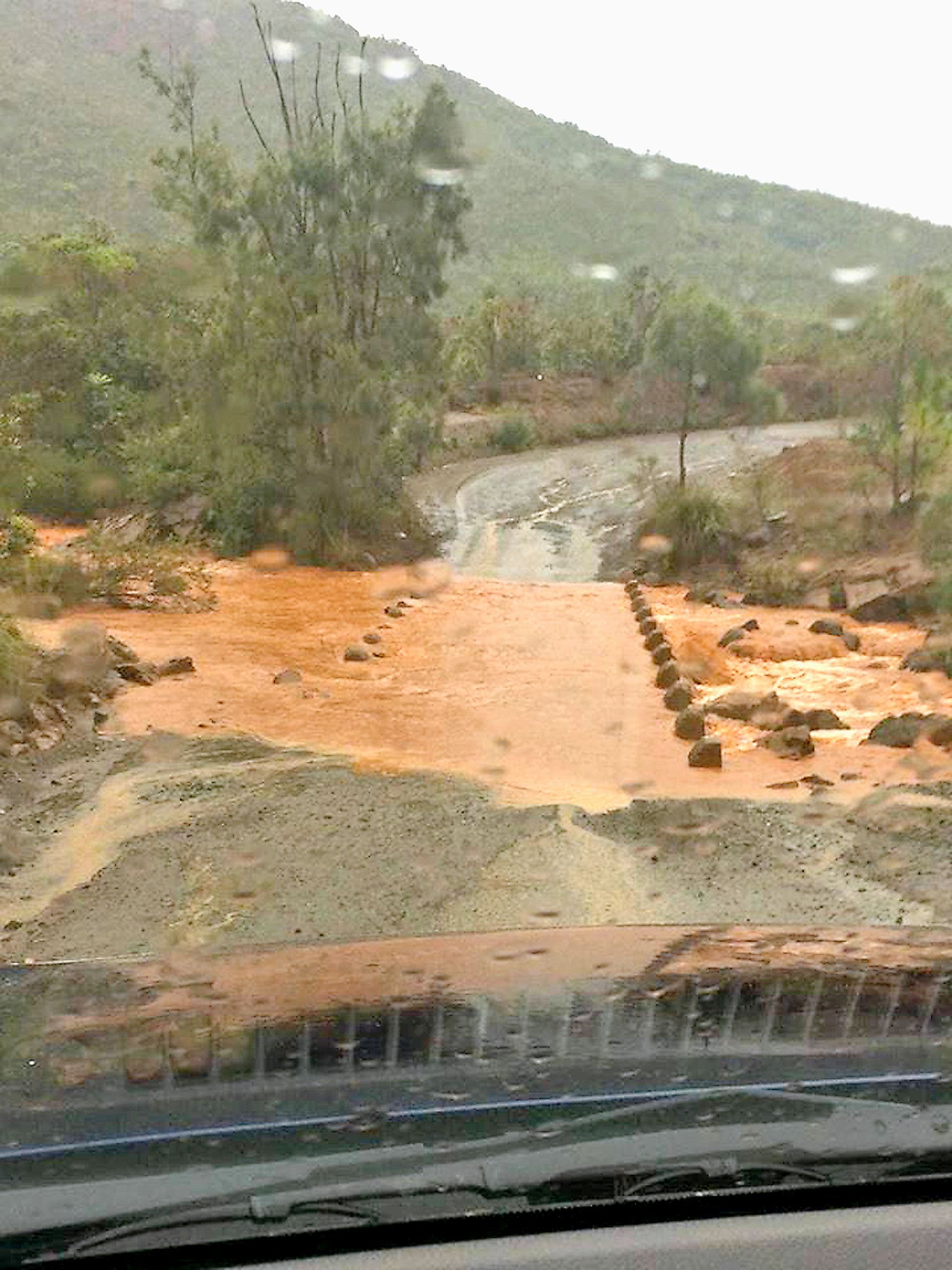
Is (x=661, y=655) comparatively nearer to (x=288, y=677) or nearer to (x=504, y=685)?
(x=504, y=685)

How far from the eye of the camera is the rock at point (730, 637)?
1927cm

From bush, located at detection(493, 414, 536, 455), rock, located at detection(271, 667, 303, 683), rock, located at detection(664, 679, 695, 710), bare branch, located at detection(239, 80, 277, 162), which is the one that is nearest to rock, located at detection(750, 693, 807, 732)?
rock, located at detection(664, 679, 695, 710)

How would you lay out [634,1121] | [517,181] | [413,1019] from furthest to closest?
1. [517,181]
2. [413,1019]
3. [634,1121]

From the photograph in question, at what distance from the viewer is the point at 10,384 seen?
107 feet

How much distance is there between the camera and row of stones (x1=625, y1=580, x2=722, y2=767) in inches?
442

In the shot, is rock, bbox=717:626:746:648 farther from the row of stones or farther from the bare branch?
the bare branch

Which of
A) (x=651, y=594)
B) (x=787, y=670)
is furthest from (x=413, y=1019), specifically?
(x=651, y=594)

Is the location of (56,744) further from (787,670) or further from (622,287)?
(622,287)

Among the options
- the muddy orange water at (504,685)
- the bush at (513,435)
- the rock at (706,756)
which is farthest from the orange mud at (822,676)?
the bush at (513,435)

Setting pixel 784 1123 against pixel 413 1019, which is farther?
pixel 413 1019

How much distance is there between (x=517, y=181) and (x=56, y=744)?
116 feet

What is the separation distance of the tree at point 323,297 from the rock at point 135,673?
1146cm

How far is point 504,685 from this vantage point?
15109 mm

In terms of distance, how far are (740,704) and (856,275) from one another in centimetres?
→ 1741
